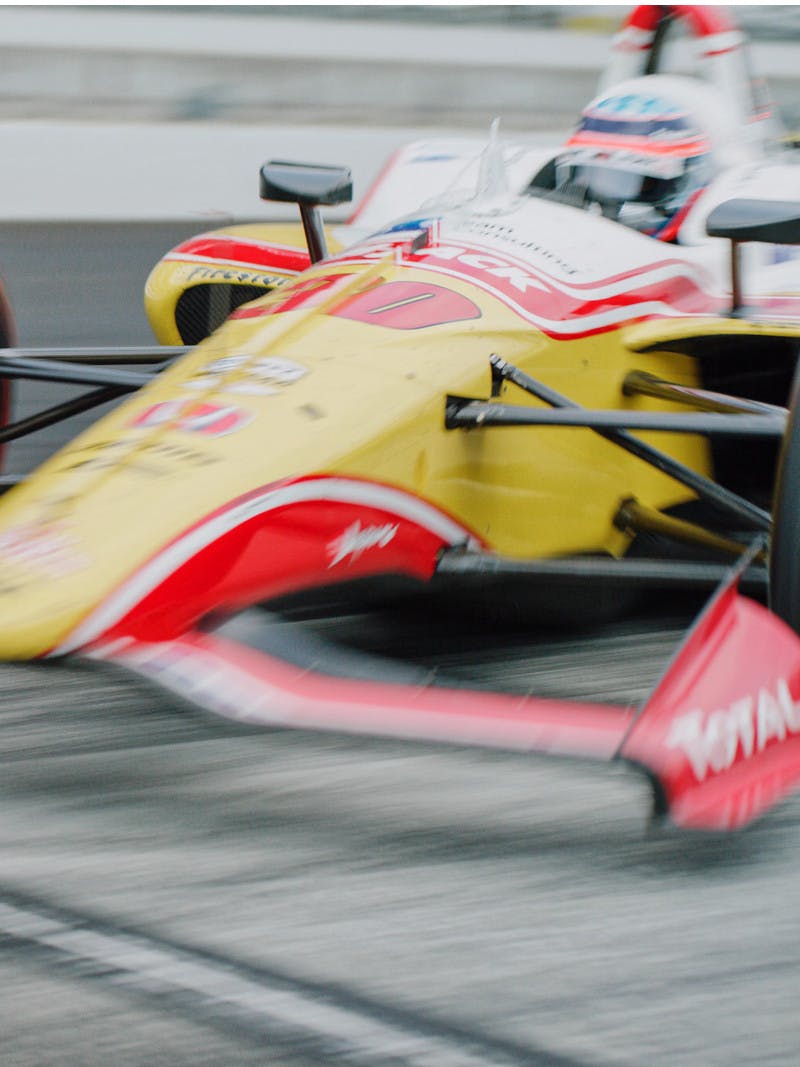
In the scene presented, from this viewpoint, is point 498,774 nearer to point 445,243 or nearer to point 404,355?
point 404,355

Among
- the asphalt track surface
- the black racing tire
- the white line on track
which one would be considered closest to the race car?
the black racing tire

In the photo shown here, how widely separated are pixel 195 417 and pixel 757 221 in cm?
100

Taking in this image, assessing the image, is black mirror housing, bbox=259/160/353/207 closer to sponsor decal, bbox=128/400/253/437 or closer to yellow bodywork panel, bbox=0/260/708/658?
yellow bodywork panel, bbox=0/260/708/658

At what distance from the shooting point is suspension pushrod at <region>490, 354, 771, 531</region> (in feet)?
8.47

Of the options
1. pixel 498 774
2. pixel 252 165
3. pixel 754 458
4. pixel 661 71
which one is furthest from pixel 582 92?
pixel 498 774

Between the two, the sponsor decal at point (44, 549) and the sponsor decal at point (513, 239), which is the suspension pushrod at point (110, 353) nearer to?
the sponsor decal at point (513, 239)

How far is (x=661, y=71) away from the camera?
4.35m

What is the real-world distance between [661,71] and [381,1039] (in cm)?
337

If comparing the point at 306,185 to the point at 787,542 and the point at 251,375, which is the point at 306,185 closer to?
the point at 251,375

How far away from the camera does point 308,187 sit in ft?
11.4

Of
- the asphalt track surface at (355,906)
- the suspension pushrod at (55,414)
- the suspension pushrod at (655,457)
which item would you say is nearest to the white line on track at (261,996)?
the asphalt track surface at (355,906)

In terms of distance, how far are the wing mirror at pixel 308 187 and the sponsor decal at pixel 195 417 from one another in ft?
3.51

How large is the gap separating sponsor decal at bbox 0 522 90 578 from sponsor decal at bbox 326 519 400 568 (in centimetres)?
39

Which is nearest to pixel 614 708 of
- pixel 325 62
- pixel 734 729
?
pixel 734 729
